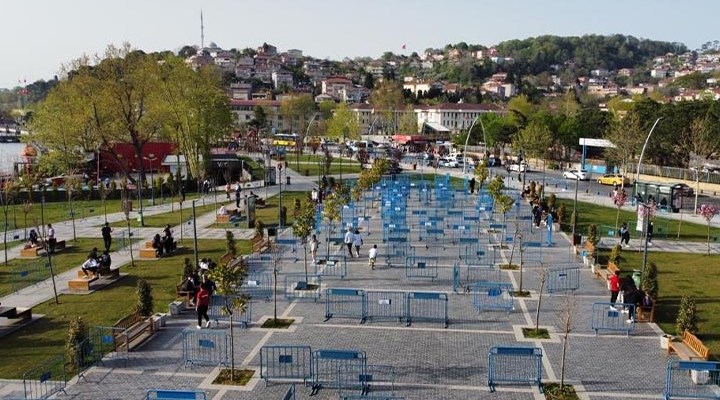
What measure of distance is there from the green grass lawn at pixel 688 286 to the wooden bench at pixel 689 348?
736mm

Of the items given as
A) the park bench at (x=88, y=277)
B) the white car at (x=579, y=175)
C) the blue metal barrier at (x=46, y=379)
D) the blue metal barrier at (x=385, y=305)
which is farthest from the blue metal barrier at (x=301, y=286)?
the white car at (x=579, y=175)

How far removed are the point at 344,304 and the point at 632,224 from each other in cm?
2153

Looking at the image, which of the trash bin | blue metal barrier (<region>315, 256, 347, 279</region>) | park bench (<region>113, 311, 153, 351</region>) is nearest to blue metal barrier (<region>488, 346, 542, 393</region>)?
park bench (<region>113, 311, 153, 351</region>)

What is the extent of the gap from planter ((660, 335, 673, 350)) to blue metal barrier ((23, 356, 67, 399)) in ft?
46.3

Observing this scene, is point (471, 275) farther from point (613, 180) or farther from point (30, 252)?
point (613, 180)

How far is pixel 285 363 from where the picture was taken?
14086mm

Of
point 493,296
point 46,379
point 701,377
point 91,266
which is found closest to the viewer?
point 46,379

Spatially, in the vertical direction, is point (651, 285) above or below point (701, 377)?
above

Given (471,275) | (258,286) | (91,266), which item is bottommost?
(258,286)

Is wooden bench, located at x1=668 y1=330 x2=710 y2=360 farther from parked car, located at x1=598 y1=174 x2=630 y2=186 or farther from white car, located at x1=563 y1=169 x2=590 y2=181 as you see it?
white car, located at x1=563 y1=169 x2=590 y2=181

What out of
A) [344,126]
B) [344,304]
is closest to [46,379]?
[344,304]

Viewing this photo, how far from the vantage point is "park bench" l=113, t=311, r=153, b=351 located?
15148 mm

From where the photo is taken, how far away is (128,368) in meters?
14.2

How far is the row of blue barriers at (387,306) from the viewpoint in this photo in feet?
57.3
